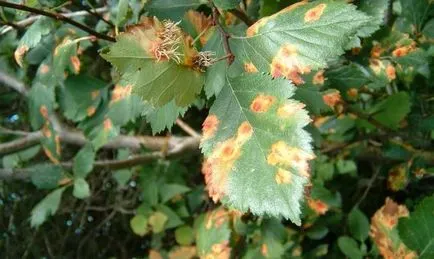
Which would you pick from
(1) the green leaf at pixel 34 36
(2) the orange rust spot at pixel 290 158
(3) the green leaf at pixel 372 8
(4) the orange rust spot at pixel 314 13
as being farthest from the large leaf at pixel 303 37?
(1) the green leaf at pixel 34 36

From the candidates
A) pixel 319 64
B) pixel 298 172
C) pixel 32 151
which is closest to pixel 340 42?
pixel 319 64

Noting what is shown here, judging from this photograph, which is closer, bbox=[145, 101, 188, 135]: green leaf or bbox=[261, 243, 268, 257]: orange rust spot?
bbox=[145, 101, 188, 135]: green leaf

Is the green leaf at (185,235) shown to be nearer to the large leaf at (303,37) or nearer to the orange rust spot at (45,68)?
the orange rust spot at (45,68)

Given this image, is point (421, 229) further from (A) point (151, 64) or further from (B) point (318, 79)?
(A) point (151, 64)

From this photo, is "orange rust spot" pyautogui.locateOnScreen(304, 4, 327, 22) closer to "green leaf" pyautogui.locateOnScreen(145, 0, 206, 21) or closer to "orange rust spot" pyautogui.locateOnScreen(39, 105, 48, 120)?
"green leaf" pyautogui.locateOnScreen(145, 0, 206, 21)

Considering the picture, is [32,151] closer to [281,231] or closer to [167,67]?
[281,231]

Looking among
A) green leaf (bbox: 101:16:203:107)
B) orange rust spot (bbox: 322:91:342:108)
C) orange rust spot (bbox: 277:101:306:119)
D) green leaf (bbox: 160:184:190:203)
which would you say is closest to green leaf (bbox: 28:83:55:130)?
green leaf (bbox: 160:184:190:203)
